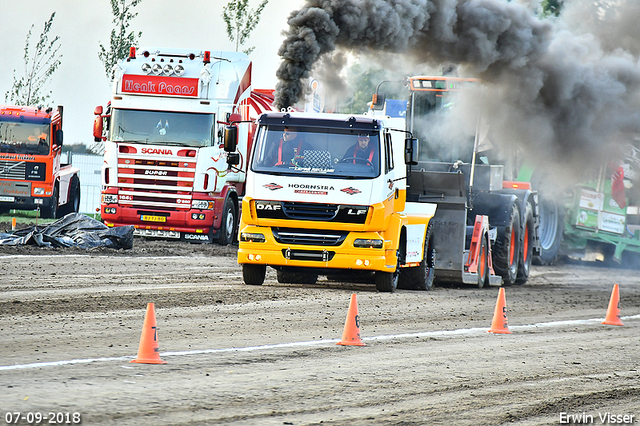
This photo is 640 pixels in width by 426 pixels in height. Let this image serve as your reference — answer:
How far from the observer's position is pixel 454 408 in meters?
6.57

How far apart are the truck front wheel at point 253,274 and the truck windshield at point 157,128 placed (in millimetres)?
7487

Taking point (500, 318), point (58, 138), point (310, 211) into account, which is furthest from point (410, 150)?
point (58, 138)

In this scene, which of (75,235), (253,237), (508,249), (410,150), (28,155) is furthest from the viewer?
(28,155)

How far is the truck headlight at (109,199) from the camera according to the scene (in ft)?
71.2

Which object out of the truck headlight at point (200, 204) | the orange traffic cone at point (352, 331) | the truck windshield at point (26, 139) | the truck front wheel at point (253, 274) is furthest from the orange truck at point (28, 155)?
the orange traffic cone at point (352, 331)

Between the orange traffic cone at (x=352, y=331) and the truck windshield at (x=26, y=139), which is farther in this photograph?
the truck windshield at (x=26, y=139)

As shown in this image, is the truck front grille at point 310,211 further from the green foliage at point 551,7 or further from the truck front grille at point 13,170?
the truck front grille at point 13,170

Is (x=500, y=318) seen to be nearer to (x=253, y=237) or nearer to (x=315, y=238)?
(x=315, y=238)

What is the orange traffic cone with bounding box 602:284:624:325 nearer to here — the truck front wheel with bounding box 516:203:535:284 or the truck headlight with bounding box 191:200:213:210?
the truck front wheel with bounding box 516:203:535:284

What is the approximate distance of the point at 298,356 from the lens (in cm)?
839

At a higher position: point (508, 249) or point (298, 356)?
point (508, 249)

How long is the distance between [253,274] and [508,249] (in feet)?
19.3

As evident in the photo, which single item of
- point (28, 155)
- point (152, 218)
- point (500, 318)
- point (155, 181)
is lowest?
point (500, 318)

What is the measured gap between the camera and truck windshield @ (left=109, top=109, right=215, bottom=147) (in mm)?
21406
